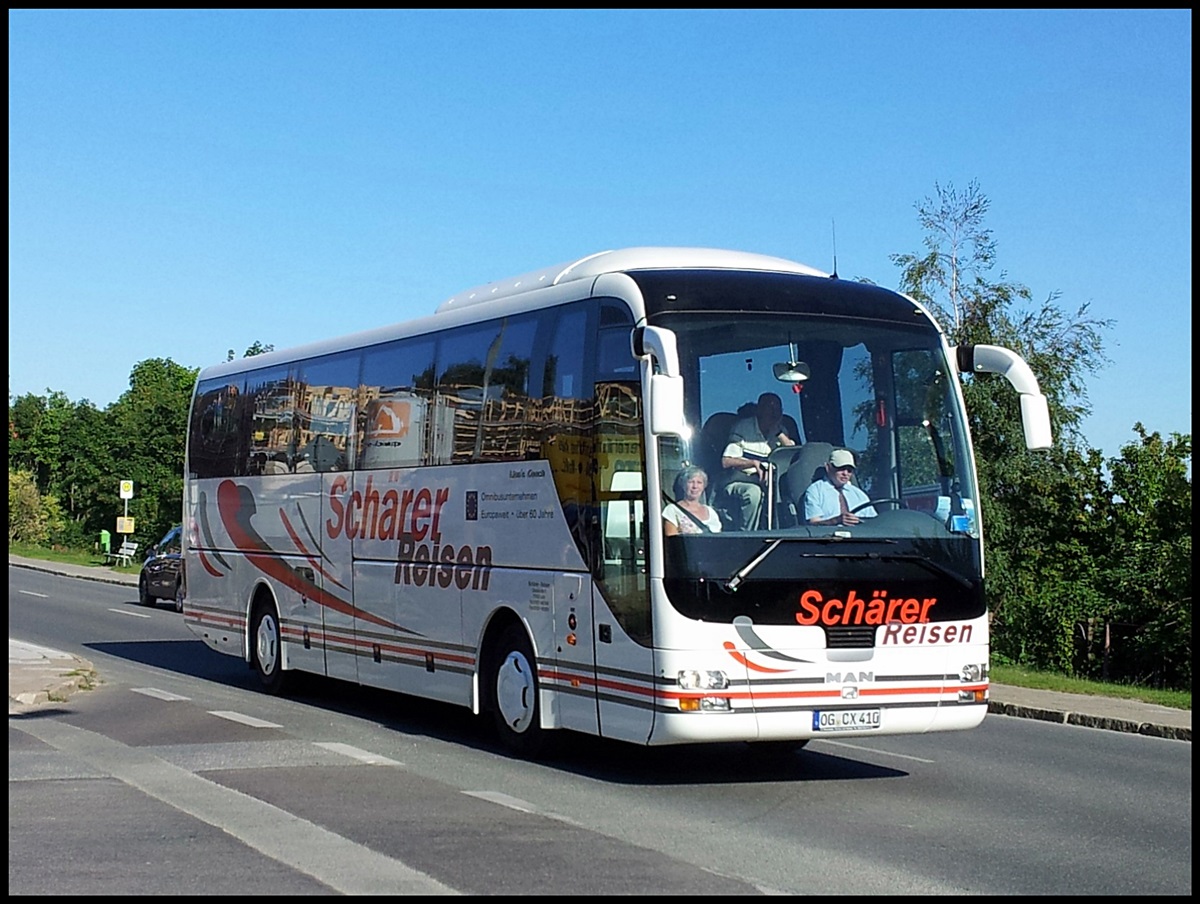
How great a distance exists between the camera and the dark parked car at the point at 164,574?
3481cm

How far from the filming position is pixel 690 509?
10961 mm

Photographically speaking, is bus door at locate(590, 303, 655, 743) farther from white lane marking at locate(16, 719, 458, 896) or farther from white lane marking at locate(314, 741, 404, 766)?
white lane marking at locate(16, 719, 458, 896)

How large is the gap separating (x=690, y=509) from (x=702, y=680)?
1.13 meters

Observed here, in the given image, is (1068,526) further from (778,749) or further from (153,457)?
(153,457)

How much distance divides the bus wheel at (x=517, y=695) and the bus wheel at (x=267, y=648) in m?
5.09

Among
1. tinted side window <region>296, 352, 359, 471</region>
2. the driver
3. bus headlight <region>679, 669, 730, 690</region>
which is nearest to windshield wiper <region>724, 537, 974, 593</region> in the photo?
the driver

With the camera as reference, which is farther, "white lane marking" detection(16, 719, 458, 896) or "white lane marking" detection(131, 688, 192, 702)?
"white lane marking" detection(131, 688, 192, 702)

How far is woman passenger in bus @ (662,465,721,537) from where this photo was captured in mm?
10922

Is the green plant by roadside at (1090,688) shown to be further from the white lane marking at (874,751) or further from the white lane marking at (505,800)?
the white lane marking at (505,800)

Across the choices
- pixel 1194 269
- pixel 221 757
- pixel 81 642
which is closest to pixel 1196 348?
pixel 1194 269

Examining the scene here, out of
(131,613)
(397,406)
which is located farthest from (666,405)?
(131,613)

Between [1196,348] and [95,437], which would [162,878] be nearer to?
[1196,348]

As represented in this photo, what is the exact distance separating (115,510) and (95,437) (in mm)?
3935

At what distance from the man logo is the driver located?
4.87 m
